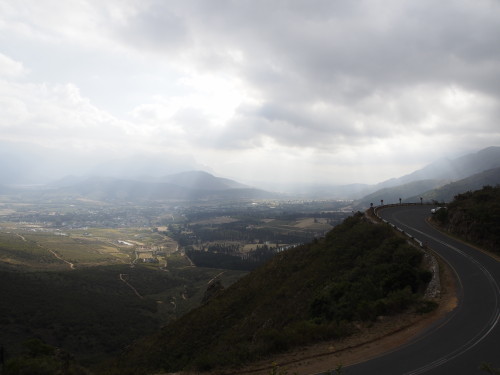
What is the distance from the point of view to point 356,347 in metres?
12.4

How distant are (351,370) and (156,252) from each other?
153633mm

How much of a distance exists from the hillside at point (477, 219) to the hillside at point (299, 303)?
741 centimetres

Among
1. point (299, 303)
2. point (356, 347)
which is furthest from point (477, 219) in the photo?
point (356, 347)

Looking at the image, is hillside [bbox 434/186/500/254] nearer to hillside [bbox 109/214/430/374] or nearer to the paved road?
the paved road

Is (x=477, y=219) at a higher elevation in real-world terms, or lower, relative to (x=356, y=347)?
higher

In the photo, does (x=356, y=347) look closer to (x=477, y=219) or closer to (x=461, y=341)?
(x=461, y=341)

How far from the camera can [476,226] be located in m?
27.2

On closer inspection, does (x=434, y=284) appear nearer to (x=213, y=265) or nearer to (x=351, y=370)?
(x=351, y=370)

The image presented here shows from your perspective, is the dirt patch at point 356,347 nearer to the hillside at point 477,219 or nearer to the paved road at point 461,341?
the paved road at point 461,341

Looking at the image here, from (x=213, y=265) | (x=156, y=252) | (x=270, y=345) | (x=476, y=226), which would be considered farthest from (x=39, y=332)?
(x=156, y=252)

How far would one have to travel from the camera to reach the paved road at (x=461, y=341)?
1031 cm

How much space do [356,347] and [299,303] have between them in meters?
10.7

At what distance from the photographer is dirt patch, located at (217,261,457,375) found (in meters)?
11.5

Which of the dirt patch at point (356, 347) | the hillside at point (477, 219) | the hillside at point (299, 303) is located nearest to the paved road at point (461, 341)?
the dirt patch at point (356, 347)
